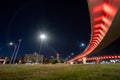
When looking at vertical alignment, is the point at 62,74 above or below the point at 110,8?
below

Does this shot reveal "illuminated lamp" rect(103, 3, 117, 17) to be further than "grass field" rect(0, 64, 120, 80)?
Yes

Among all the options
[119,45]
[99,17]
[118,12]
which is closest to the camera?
[118,12]

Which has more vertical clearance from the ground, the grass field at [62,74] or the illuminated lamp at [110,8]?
the illuminated lamp at [110,8]

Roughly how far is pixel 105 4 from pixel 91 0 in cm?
531

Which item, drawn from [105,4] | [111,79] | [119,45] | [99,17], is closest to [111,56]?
[119,45]

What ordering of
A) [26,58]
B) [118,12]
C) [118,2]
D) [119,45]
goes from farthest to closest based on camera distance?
1. [26,58]
2. [119,45]
3. [118,12]
4. [118,2]

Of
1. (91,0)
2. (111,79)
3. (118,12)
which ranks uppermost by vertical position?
(91,0)

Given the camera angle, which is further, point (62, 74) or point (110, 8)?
point (110, 8)

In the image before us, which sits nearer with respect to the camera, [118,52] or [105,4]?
[105,4]

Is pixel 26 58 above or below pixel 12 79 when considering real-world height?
above

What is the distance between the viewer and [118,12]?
28125 mm

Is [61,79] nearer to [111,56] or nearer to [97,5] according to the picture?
[97,5]

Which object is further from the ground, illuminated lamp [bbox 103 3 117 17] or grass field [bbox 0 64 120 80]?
illuminated lamp [bbox 103 3 117 17]

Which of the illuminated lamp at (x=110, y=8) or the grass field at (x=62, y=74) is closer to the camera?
the grass field at (x=62, y=74)
